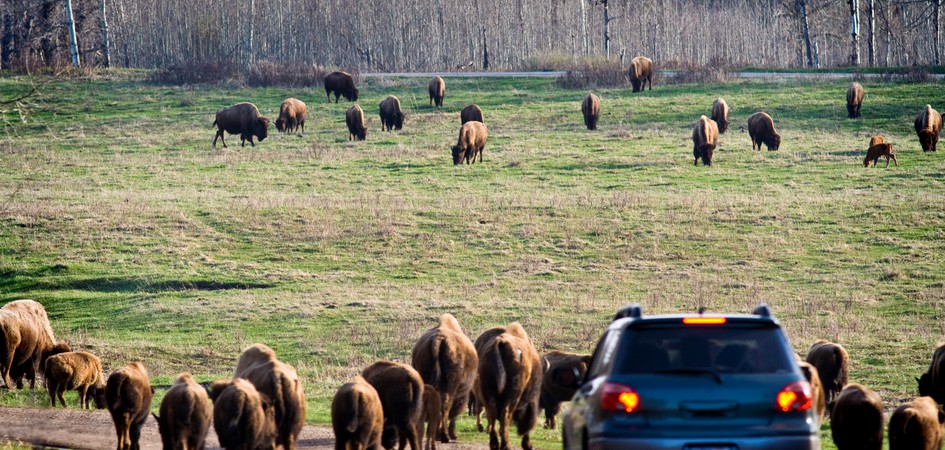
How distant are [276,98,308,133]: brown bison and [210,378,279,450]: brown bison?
112 ft

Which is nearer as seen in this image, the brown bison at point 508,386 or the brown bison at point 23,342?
the brown bison at point 508,386

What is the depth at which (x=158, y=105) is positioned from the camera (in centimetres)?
4969

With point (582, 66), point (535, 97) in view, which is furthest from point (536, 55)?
point (535, 97)

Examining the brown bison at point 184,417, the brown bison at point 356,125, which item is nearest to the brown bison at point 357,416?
the brown bison at point 184,417

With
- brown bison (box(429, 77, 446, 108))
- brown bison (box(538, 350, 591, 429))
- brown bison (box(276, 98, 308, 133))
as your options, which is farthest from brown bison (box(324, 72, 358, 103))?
brown bison (box(538, 350, 591, 429))

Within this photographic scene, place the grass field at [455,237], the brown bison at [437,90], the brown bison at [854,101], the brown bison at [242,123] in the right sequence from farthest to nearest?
the brown bison at [437,90], the brown bison at [854,101], the brown bison at [242,123], the grass field at [455,237]

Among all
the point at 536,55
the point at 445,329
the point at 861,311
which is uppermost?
the point at 536,55

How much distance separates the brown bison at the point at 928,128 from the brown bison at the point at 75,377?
2839 cm

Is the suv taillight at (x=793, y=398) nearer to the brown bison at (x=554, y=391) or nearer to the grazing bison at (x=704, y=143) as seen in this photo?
the brown bison at (x=554, y=391)

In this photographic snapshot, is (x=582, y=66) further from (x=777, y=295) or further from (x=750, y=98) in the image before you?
(x=777, y=295)

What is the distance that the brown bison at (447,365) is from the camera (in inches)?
500

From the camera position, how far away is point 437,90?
1924 inches

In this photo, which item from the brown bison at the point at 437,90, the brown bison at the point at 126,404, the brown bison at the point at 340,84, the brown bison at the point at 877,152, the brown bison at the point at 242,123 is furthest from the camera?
the brown bison at the point at 340,84

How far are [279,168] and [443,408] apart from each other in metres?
24.7
